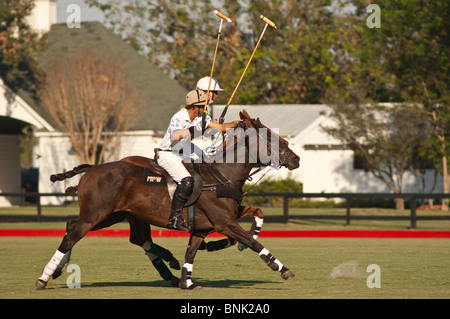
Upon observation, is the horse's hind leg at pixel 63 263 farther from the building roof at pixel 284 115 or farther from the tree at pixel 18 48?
the building roof at pixel 284 115

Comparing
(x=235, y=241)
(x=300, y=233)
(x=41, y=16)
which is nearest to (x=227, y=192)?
(x=235, y=241)

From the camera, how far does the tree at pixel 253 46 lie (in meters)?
48.1

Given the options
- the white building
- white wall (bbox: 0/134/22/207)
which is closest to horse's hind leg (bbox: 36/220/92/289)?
the white building

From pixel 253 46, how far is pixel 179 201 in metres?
42.8

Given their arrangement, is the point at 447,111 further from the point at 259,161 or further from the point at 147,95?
the point at 259,161

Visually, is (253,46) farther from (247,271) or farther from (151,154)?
(247,271)

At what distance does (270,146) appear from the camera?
9.78 m

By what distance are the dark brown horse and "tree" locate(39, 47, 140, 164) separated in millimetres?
24435

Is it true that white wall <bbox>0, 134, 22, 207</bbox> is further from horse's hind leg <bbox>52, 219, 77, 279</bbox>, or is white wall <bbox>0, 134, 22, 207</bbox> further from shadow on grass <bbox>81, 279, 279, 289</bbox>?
horse's hind leg <bbox>52, 219, 77, 279</bbox>

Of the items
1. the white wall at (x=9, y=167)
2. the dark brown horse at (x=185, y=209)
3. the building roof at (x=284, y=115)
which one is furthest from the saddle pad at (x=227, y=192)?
the white wall at (x=9, y=167)

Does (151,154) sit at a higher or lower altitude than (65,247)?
higher

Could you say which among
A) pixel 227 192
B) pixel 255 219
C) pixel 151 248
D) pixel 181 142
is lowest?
pixel 151 248

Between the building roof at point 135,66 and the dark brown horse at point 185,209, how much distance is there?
26.4 m
